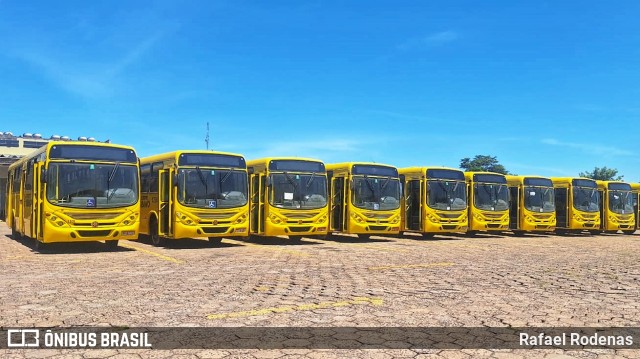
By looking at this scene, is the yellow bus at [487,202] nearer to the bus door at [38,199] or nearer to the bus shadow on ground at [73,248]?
the bus shadow on ground at [73,248]

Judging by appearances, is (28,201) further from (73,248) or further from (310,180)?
(310,180)

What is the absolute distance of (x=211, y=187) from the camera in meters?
16.4

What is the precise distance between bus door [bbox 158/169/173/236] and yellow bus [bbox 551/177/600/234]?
18702 mm

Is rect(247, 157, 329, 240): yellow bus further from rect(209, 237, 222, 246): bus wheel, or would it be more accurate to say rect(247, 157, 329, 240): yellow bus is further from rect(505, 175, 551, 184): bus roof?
rect(505, 175, 551, 184): bus roof

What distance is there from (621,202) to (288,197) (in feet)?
63.3

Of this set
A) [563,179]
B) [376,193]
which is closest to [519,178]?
[563,179]

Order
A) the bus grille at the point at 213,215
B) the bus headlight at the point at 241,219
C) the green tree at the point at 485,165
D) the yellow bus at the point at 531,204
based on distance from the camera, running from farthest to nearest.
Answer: the green tree at the point at 485,165 → the yellow bus at the point at 531,204 → the bus headlight at the point at 241,219 → the bus grille at the point at 213,215

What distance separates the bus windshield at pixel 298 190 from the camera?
17.8 meters

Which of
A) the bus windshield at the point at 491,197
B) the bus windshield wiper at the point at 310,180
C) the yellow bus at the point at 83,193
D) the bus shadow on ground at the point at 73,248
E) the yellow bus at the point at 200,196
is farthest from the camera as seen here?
the bus windshield at the point at 491,197

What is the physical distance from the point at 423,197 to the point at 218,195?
28.4ft

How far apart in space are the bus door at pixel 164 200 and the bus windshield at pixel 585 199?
19.3 meters

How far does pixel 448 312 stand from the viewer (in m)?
6.99

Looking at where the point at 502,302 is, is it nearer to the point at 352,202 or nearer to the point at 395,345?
the point at 395,345

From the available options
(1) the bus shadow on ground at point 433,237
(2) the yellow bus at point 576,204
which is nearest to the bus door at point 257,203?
(1) the bus shadow on ground at point 433,237
